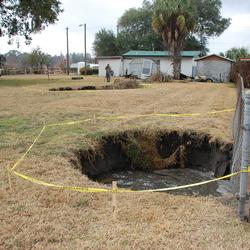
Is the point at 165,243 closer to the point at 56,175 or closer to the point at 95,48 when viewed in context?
the point at 56,175

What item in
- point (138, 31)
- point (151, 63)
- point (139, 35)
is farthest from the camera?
point (138, 31)

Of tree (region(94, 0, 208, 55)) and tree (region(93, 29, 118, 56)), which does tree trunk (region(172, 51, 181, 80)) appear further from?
tree (region(93, 29, 118, 56))

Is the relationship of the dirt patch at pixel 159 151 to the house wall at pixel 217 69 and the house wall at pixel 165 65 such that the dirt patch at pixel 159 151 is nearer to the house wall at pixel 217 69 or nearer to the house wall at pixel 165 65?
the house wall at pixel 217 69

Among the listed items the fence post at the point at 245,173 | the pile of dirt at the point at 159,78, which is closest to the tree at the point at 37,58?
the pile of dirt at the point at 159,78

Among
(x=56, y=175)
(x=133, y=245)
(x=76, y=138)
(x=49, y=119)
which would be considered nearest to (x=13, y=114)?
(x=49, y=119)

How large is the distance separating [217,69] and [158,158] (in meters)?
29.1

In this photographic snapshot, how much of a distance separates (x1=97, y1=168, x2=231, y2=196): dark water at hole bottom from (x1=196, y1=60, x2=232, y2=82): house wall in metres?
28.4

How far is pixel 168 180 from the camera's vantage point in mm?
7211

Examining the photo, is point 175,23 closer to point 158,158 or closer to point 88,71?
point 88,71

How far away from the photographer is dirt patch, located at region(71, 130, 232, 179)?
7.61 metres

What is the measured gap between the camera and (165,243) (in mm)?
3240

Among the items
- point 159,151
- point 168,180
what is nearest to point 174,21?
point 159,151

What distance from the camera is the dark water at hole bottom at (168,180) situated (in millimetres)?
6262

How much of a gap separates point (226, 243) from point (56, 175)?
8.63 feet
